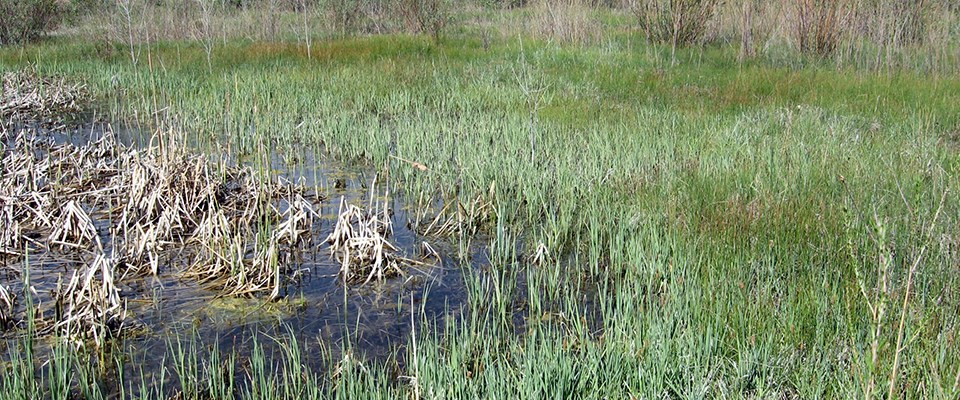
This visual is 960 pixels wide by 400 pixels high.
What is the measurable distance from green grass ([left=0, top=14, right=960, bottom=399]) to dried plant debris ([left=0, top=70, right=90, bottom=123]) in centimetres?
38

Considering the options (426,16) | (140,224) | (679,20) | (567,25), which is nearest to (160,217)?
(140,224)

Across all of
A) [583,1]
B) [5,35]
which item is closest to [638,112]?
[583,1]

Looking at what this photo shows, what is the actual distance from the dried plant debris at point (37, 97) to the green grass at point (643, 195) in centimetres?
38

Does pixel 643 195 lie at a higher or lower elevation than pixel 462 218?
higher

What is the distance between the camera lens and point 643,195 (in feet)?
16.5

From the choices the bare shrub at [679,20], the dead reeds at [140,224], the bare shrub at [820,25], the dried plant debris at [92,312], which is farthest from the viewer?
the bare shrub at [679,20]

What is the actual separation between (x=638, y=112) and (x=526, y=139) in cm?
142

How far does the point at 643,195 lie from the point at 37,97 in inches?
311

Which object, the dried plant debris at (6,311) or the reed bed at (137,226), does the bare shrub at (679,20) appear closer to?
the reed bed at (137,226)

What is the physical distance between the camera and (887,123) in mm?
6973

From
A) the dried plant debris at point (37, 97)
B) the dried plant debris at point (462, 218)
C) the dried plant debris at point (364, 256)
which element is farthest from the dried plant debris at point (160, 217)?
the dried plant debris at point (37, 97)

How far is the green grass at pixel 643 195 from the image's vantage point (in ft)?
9.18

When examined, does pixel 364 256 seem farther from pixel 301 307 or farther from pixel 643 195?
pixel 643 195

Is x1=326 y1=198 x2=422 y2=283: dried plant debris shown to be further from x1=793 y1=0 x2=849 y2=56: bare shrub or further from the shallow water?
x1=793 y1=0 x2=849 y2=56: bare shrub
